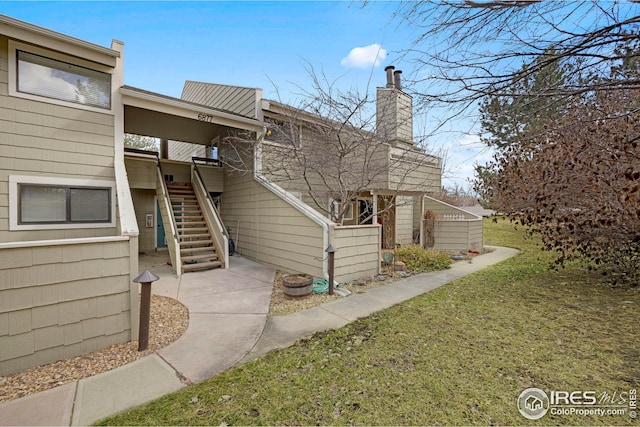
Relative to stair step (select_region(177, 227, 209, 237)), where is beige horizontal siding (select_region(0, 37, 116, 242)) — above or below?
above

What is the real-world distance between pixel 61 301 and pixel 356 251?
17.3 ft

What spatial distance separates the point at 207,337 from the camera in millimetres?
3889

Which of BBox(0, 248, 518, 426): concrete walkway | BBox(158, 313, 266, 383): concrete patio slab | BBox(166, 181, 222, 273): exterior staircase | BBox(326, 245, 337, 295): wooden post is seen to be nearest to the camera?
BBox(0, 248, 518, 426): concrete walkway

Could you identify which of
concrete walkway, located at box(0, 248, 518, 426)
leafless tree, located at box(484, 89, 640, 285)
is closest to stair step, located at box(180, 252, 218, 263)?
concrete walkway, located at box(0, 248, 518, 426)

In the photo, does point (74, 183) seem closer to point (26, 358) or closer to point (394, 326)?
point (26, 358)

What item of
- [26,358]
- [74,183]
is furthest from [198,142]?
[26,358]

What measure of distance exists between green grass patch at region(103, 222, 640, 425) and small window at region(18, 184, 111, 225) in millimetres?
5324

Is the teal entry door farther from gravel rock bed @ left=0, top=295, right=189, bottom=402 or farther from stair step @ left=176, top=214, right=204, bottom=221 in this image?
gravel rock bed @ left=0, top=295, right=189, bottom=402

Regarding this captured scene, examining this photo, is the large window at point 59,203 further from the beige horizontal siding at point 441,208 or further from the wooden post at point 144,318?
the beige horizontal siding at point 441,208

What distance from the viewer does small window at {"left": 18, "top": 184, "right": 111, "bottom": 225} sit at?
5.46 metres

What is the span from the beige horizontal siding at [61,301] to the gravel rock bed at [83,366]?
10 cm

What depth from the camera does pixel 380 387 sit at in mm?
2766

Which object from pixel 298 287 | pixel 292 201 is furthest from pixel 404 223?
pixel 298 287

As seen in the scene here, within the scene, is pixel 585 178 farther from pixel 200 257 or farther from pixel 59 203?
pixel 59 203
